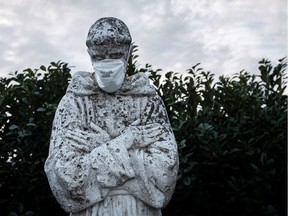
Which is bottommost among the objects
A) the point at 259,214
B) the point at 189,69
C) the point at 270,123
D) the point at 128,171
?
the point at 259,214

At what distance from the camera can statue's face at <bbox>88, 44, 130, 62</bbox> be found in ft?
18.2

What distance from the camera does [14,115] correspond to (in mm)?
8383

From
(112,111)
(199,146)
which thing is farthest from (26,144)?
(112,111)

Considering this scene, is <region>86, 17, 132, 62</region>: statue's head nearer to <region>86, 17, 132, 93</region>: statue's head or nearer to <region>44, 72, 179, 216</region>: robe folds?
<region>86, 17, 132, 93</region>: statue's head

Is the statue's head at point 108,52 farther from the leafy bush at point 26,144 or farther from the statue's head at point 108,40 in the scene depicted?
the leafy bush at point 26,144

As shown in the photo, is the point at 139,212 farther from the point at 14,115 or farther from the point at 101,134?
the point at 14,115

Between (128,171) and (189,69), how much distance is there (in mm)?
3680

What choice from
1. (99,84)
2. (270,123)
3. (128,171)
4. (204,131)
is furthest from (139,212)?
(270,123)

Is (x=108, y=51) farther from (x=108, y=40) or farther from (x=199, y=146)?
(x=199, y=146)

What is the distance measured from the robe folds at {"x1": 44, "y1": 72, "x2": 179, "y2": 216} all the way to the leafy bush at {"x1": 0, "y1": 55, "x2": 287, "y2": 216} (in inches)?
86.2

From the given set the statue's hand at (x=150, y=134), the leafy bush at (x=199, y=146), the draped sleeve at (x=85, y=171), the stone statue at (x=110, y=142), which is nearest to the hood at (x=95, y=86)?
the stone statue at (x=110, y=142)

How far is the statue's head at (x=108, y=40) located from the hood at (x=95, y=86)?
0.53ft

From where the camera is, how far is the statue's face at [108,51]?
5.56m

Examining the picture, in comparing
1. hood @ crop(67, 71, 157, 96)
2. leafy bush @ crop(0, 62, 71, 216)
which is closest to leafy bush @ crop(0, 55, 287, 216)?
leafy bush @ crop(0, 62, 71, 216)
